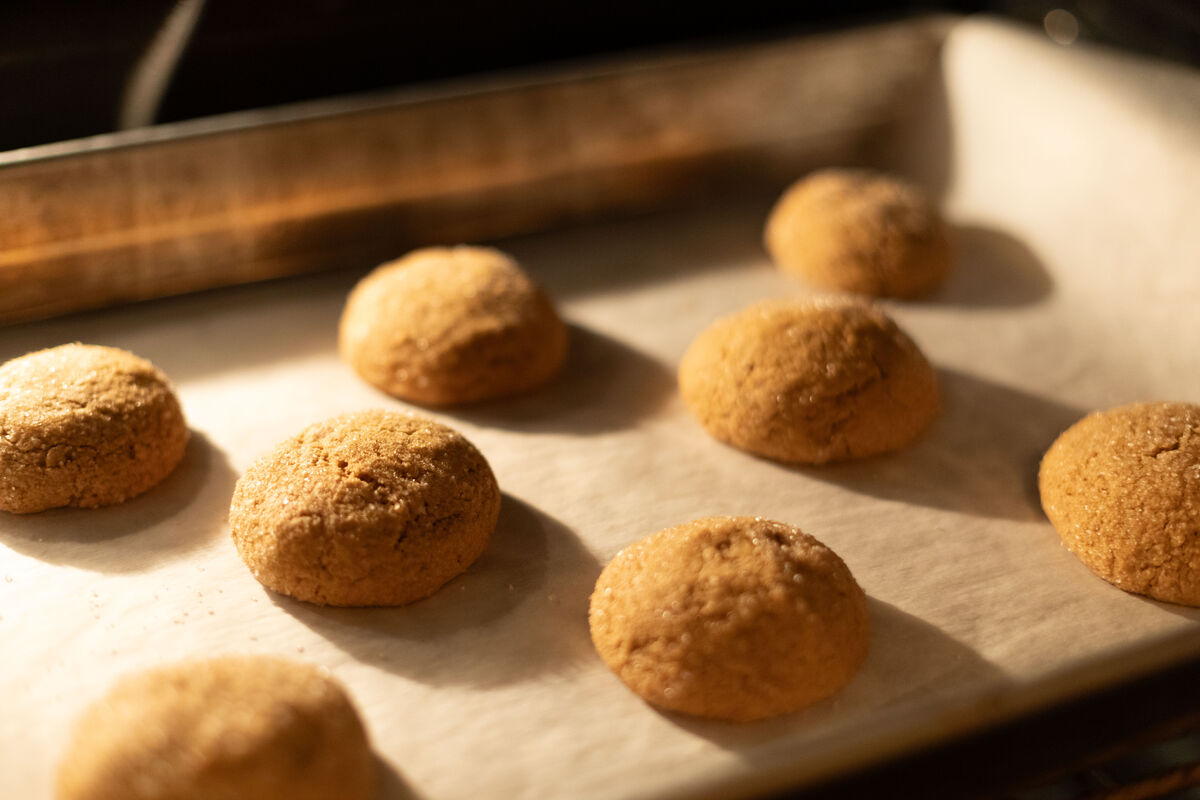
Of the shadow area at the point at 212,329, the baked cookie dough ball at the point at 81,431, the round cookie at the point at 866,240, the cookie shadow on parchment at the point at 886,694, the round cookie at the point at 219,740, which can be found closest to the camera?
the round cookie at the point at 219,740

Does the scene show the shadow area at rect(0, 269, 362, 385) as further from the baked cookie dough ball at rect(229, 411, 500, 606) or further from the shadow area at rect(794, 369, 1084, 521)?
the shadow area at rect(794, 369, 1084, 521)

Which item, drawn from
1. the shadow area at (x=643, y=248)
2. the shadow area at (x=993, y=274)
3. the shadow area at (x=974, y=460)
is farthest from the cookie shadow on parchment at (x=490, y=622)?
the shadow area at (x=993, y=274)

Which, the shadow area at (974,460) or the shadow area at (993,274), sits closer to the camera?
the shadow area at (974,460)

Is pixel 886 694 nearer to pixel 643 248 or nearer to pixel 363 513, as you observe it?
pixel 363 513

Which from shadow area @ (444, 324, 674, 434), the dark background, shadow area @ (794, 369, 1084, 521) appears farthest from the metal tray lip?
shadow area @ (794, 369, 1084, 521)

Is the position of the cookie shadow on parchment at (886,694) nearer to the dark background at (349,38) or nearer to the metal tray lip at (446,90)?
the metal tray lip at (446,90)

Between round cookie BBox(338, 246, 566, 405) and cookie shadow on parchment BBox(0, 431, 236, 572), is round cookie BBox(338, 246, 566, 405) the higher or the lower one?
the higher one
